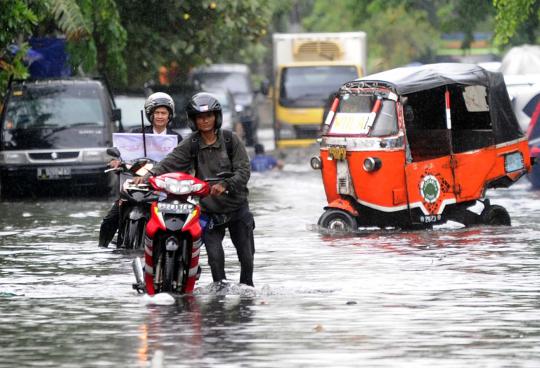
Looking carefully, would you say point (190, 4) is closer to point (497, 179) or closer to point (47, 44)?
point (47, 44)

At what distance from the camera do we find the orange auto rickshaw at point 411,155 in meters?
19.7

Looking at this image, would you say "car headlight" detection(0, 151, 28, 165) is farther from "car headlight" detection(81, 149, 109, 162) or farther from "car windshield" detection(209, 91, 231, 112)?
"car windshield" detection(209, 91, 231, 112)

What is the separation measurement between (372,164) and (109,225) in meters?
3.44

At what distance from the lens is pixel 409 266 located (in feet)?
50.9

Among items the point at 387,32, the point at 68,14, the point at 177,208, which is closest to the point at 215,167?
the point at 177,208

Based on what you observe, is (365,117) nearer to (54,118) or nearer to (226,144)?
(226,144)

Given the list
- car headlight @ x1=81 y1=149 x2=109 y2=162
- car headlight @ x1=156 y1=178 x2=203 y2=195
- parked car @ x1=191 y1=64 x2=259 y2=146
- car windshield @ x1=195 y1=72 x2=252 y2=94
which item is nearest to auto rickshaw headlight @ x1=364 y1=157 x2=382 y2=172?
car headlight @ x1=156 y1=178 x2=203 y2=195

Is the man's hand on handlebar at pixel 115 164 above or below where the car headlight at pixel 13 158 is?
above

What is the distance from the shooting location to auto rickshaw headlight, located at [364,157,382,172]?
1950 cm

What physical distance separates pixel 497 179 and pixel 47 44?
13930 mm

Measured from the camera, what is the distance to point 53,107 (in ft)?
90.0

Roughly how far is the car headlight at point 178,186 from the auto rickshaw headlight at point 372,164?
7.03m

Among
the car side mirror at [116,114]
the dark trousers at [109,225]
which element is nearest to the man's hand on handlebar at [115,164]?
the dark trousers at [109,225]

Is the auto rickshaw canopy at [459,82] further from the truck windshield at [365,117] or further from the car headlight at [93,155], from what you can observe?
the car headlight at [93,155]
